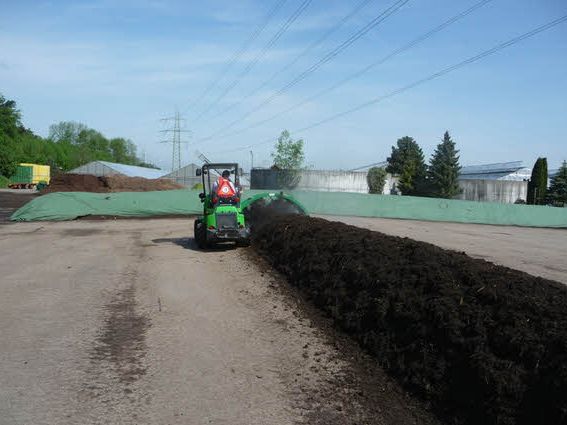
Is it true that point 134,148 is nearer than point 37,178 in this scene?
No

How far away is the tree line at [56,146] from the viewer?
274 feet

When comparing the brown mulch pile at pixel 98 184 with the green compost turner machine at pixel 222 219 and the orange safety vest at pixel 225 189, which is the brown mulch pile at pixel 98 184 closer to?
the green compost turner machine at pixel 222 219

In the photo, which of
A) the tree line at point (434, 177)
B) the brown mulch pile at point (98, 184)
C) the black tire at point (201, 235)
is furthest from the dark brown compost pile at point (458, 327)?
the tree line at point (434, 177)

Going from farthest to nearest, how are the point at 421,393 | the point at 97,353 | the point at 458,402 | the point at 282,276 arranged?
the point at 282,276 < the point at 97,353 < the point at 421,393 < the point at 458,402

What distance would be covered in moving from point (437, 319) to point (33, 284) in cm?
787

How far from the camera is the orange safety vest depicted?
14545mm

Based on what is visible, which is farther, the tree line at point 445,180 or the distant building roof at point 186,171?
the distant building roof at point 186,171

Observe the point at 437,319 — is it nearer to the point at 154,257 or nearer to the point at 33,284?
the point at 33,284

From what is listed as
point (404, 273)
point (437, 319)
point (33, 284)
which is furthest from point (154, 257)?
point (437, 319)

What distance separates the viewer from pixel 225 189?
14.6 meters

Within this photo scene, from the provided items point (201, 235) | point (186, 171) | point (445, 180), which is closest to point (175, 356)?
point (201, 235)

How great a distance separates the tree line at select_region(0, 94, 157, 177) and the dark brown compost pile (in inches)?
3300

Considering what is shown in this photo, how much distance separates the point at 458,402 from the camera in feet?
14.5

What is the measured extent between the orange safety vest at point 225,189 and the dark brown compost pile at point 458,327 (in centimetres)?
692
